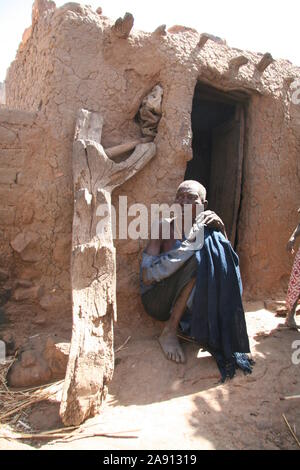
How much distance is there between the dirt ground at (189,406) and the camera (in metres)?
1.94

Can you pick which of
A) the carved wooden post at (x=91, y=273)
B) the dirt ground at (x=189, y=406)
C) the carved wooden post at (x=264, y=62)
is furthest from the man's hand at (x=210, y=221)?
the carved wooden post at (x=264, y=62)

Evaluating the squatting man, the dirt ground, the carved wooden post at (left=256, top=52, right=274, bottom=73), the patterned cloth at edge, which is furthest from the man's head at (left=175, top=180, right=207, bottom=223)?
the carved wooden post at (left=256, top=52, right=274, bottom=73)

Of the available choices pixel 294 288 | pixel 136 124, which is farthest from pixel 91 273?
pixel 294 288

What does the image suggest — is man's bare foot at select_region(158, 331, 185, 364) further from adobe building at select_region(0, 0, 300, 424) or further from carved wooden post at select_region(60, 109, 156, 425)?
carved wooden post at select_region(60, 109, 156, 425)

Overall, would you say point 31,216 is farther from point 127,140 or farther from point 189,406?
point 189,406

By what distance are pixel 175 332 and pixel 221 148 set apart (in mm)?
→ 2789

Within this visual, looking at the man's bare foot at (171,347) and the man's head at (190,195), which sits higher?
the man's head at (190,195)

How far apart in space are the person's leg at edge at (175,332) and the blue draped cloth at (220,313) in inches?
5.4

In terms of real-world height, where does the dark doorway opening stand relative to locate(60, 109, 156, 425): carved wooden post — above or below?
above

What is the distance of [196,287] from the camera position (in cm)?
286

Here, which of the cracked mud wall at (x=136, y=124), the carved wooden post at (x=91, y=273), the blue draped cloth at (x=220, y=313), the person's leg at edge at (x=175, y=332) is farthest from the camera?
the cracked mud wall at (x=136, y=124)

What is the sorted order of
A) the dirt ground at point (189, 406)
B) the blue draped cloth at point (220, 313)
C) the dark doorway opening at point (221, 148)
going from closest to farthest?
the dirt ground at point (189, 406) < the blue draped cloth at point (220, 313) < the dark doorway opening at point (221, 148)

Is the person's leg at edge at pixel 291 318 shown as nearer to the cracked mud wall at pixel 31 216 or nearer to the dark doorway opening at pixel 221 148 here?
the dark doorway opening at pixel 221 148

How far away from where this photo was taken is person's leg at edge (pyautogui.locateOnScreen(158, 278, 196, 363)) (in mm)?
2883
